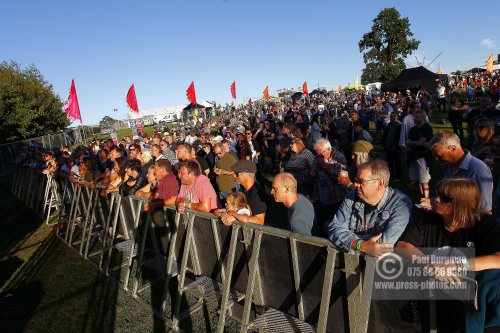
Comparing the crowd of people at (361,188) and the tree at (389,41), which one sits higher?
the tree at (389,41)

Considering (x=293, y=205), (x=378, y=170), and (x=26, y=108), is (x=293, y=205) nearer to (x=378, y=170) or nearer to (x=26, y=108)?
(x=378, y=170)

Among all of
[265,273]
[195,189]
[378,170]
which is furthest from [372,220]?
[195,189]

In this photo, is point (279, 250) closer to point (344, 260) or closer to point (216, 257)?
point (344, 260)

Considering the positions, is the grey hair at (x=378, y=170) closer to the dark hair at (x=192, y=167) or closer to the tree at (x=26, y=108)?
the dark hair at (x=192, y=167)

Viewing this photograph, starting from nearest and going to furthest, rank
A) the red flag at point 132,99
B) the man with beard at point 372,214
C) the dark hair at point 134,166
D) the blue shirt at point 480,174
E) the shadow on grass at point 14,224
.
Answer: the man with beard at point 372,214, the blue shirt at point 480,174, the dark hair at point 134,166, the shadow on grass at point 14,224, the red flag at point 132,99

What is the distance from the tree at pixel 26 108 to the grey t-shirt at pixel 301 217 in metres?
31.7

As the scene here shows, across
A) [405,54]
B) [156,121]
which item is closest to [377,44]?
[405,54]

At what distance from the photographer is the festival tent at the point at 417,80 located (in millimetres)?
18078

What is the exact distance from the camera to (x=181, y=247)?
470 cm

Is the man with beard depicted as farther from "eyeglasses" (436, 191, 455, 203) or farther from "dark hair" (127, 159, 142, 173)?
"dark hair" (127, 159, 142, 173)

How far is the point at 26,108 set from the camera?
94.7 feet

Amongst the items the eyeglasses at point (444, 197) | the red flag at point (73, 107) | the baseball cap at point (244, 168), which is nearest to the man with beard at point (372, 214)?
the eyeglasses at point (444, 197)

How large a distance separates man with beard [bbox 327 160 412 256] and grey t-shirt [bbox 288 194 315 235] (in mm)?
505

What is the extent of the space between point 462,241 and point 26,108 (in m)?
34.4
